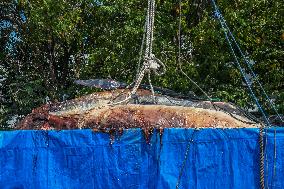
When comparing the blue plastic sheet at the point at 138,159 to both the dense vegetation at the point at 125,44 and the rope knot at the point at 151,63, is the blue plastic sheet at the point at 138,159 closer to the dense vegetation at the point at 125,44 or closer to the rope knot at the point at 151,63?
the rope knot at the point at 151,63

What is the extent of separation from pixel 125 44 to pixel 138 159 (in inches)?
280

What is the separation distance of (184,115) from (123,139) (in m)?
1.37

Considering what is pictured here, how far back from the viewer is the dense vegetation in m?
12.2

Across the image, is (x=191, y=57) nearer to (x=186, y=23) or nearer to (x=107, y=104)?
(x=186, y=23)

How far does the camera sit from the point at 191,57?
1295 centimetres

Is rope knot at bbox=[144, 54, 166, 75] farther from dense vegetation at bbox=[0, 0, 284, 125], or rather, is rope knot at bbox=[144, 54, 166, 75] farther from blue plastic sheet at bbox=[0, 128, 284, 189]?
dense vegetation at bbox=[0, 0, 284, 125]

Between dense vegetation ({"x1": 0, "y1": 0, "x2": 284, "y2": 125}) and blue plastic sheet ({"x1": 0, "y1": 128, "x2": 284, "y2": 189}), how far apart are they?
5.76m

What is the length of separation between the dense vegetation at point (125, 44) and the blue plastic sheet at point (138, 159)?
5.76 meters

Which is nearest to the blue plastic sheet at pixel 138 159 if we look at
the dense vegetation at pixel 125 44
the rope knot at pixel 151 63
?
the rope knot at pixel 151 63

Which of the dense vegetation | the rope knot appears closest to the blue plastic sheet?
the rope knot

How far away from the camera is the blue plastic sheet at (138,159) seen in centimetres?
574

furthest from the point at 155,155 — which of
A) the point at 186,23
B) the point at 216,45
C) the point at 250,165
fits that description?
the point at 186,23

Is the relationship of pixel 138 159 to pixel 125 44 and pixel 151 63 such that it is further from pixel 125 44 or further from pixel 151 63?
pixel 125 44

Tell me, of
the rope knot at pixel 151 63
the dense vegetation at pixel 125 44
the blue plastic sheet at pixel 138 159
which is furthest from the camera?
the dense vegetation at pixel 125 44
